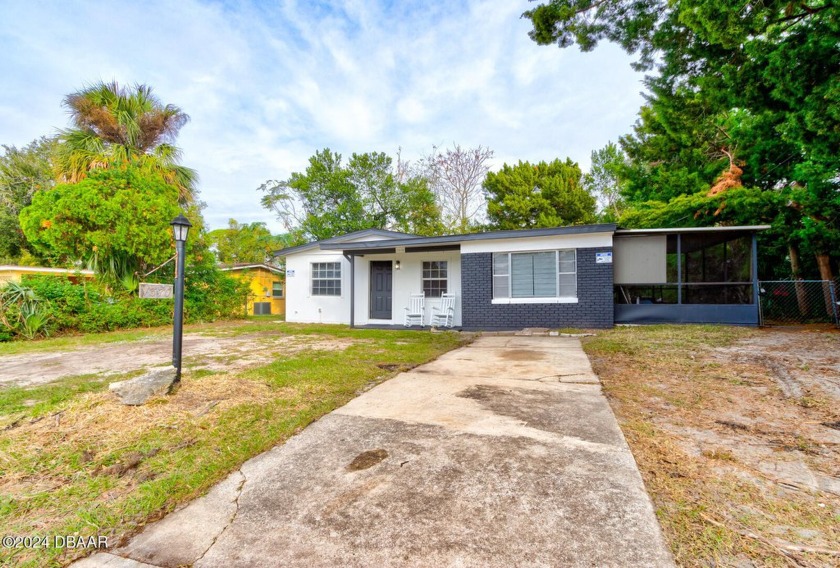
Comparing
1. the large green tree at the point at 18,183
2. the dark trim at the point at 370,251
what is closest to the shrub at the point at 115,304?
the dark trim at the point at 370,251

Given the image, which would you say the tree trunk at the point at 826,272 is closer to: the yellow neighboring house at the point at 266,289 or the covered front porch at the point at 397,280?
the covered front porch at the point at 397,280

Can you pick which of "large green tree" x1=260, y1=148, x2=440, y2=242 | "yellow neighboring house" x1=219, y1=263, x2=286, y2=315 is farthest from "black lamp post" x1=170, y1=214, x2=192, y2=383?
"large green tree" x1=260, y1=148, x2=440, y2=242

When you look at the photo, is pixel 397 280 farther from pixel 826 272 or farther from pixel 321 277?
pixel 826 272

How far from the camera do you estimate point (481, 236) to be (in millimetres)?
9547

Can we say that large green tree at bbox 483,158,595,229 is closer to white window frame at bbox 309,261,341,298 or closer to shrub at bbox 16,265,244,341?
white window frame at bbox 309,261,341,298

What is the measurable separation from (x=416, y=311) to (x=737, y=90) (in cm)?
835

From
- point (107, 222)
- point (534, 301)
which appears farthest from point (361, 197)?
point (534, 301)

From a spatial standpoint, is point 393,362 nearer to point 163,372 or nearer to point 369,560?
point 163,372

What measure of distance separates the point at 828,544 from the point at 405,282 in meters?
10.2

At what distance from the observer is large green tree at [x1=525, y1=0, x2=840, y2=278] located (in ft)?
18.9

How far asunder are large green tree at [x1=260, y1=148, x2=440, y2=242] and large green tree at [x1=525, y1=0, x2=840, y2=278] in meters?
11.2

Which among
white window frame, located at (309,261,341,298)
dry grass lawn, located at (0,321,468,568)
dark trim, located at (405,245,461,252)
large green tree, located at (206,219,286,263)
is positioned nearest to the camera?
dry grass lawn, located at (0,321,468,568)

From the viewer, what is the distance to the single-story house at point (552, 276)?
8797 mm

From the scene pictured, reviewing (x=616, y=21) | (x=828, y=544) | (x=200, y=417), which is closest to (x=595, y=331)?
(x=616, y=21)
